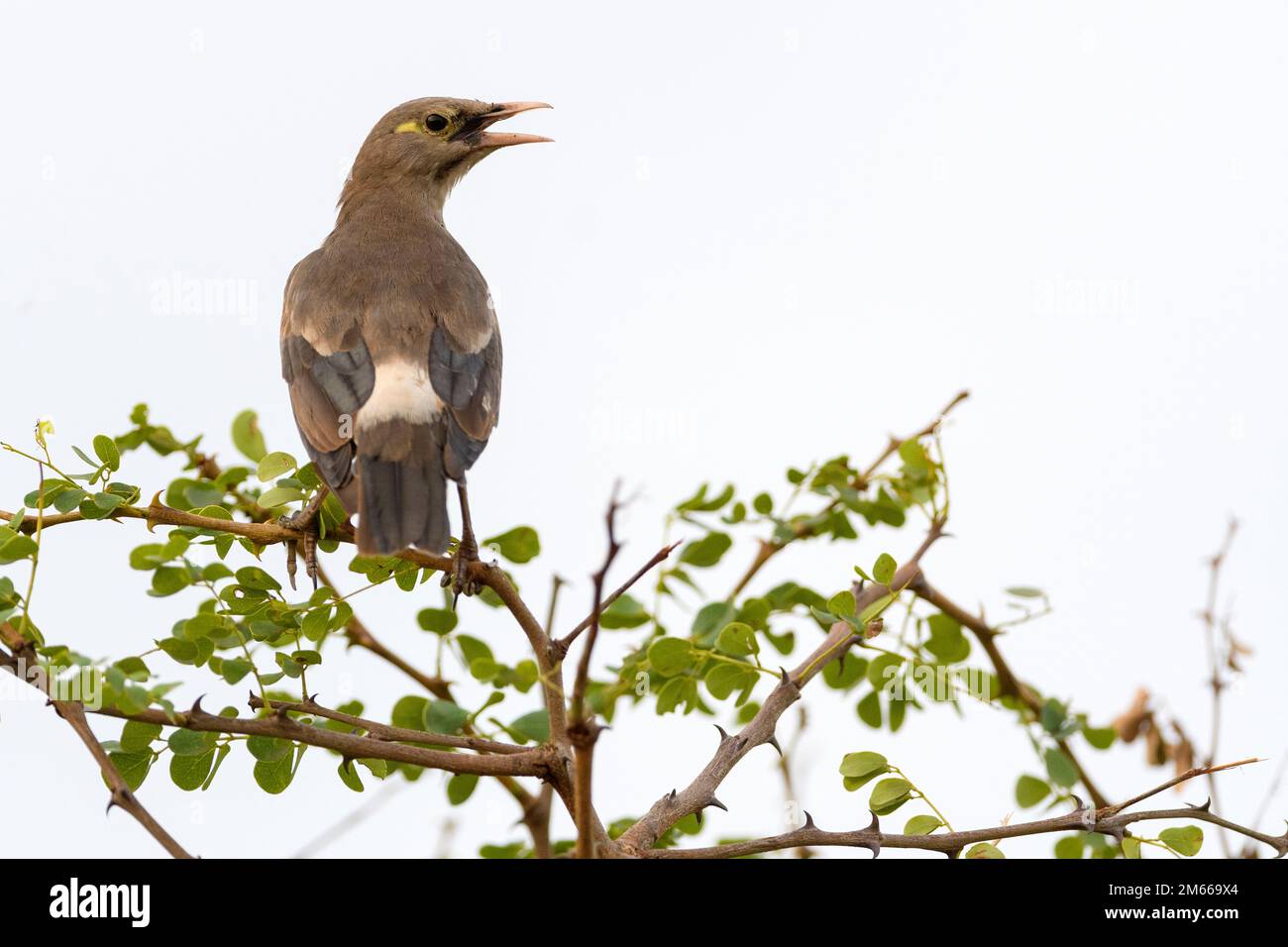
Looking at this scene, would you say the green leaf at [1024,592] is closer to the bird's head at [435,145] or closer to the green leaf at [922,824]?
the green leaf at [922,824]

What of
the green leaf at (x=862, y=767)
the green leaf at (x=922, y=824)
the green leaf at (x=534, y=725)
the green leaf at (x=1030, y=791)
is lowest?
the green leaf at (x=922, y=824)

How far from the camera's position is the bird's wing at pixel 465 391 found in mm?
4070

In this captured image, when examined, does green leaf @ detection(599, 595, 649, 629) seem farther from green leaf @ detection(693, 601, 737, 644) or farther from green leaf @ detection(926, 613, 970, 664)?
green leaf @ detection(926, 613, 970, 664)

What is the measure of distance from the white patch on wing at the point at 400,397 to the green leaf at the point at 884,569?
158 centimetres

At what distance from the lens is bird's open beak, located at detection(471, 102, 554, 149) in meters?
5.84

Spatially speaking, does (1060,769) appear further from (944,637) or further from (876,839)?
(876,839)

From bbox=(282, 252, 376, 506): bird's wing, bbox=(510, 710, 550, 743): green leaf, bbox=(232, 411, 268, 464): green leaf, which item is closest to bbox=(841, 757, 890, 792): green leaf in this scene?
bbox=(510, 710, 550, 743): green leaf

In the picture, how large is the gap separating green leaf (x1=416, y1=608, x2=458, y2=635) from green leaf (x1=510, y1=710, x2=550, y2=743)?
51 centimetres

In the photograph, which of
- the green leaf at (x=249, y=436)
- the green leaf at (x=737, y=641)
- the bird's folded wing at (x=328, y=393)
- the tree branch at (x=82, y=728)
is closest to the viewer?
the tree branch at (x=82, y=728)

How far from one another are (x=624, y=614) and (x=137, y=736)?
141 cm

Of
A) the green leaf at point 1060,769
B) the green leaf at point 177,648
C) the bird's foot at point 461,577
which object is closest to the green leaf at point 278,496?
the bird's foot at point 461,577

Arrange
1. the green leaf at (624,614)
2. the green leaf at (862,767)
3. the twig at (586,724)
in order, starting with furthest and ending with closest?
the green leaf at (624,614) → the green leaf at (862,767) → the twig at (586,724)
